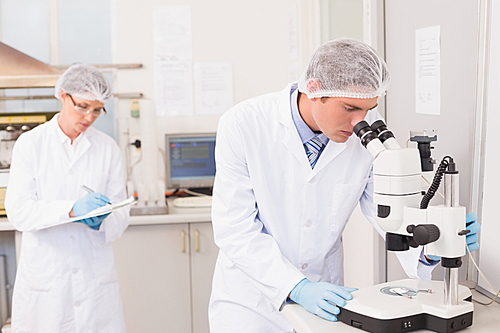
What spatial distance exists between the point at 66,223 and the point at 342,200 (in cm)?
117

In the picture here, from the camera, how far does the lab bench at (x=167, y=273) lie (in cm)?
249

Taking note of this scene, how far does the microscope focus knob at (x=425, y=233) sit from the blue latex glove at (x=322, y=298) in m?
0.21

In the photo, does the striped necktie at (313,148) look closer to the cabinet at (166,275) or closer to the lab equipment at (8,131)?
the cabinet at (166,275)

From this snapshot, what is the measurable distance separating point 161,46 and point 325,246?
79.0 inches

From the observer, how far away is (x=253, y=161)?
1288mm

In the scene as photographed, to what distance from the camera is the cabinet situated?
2496mm

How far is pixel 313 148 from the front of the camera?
4.37ft

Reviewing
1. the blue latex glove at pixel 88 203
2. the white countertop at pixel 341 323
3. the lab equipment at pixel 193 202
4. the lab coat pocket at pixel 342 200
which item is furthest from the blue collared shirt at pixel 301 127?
the lab equipment at pixel 193 202

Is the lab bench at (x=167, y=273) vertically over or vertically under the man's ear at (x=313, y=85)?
under

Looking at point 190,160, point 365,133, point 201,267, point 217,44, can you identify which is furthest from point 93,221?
point 217,44

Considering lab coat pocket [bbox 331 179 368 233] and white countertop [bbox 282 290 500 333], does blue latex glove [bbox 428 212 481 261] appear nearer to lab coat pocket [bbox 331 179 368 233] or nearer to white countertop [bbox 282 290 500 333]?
white countertop [bbox 282 290 500 333]

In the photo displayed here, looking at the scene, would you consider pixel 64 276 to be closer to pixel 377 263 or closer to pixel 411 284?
pixel 377 263

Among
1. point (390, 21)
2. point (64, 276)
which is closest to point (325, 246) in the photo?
point (390, 21)

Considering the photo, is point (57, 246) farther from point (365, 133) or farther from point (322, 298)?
point (365, 133)
